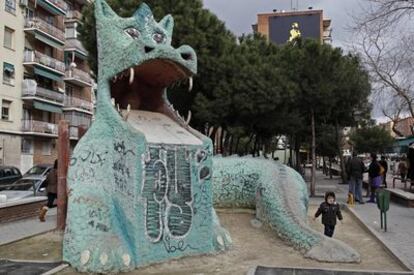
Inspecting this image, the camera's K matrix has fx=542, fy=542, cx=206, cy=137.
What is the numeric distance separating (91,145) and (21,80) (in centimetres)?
3190

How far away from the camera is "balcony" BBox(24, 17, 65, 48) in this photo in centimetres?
3768

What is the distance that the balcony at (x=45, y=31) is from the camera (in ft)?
124

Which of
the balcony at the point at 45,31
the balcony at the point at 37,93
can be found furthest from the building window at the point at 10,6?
the balcony at the point at 37,93

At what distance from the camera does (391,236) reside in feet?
36.4

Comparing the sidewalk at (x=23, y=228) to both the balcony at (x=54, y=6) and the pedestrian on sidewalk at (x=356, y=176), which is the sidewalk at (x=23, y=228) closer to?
the pedestrian on sidewalk at (x=356, y=176)

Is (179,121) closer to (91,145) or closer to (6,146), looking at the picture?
(91,145)

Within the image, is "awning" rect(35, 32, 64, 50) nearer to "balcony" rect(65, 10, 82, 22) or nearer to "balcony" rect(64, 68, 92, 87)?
"balcony" rect(64, 68, 92, 87)

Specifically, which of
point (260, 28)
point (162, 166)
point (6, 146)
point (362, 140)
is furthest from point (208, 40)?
point (260, 28)

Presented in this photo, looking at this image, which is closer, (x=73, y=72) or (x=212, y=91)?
(x=212, y=91)

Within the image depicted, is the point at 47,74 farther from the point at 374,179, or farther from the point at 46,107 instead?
the point at 374,179

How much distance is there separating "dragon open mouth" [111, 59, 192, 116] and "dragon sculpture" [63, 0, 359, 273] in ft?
0.06

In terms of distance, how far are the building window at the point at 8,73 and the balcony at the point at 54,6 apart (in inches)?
246

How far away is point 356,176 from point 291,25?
67.3 m

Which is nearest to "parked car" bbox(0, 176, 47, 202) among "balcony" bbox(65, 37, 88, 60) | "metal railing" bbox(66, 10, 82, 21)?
"balcony" bbox(65, 37, 88, 60)
